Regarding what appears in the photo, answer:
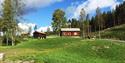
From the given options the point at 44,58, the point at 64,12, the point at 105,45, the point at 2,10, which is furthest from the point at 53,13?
the point at 44,58

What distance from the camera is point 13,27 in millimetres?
104438

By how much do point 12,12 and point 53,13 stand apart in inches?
2260

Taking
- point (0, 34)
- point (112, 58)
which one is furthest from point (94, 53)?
point (0, 34)

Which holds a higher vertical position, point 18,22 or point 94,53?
point 18,22

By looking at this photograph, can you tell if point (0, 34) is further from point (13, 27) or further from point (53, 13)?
point (53, 13)

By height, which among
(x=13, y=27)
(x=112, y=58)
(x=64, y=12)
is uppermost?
(x=64, y=12)

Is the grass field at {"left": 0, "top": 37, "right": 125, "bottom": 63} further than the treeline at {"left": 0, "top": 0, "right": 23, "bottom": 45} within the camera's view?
No

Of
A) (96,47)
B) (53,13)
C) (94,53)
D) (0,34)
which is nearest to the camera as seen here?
(94,53)

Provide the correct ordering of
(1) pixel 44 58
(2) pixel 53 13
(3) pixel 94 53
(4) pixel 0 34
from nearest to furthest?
(1) pixel 44 58, (3) pixel 94 53, (4) pixel 0 34, (2) pixel 53 13

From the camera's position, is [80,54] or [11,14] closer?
[80,54]

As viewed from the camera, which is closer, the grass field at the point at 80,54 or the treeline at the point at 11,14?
the grass field at the point at 80,54

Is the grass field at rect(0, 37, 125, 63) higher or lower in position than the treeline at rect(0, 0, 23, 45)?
lower

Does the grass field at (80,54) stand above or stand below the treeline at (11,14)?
below

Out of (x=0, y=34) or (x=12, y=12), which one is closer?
(x=12, y=12)
